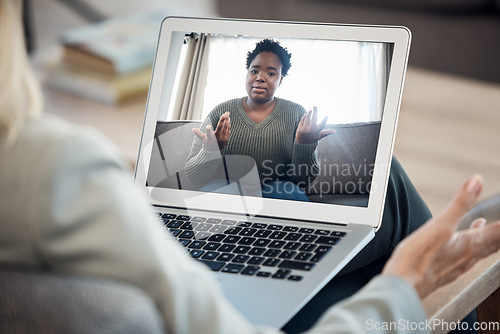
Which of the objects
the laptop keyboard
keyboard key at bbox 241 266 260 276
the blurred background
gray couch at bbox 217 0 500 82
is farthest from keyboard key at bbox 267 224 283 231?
gray couch at bbox 217 0 500 82

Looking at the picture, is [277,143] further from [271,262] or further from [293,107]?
[271,262]

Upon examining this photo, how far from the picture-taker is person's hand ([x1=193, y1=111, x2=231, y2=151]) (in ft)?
2.87

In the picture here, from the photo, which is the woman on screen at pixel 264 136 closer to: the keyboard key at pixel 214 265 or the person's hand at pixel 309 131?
the person's hand at pixel 309 131

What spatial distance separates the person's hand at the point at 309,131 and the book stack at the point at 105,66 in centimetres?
110

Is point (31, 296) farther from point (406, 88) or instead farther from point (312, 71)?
point (406, 88)

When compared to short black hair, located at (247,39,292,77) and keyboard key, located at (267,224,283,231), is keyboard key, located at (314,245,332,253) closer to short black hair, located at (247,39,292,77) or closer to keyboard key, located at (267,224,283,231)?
keyboard key, located at (267,224,283,231)

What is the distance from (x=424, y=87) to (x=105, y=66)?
A: 0.94 m

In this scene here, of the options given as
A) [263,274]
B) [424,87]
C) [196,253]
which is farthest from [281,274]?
[424,87]

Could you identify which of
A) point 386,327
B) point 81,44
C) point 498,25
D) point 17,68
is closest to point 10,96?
point 17,68

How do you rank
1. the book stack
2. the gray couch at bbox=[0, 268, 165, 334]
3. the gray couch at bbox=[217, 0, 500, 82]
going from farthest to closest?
the gray couch at bbox=[217, 0, 500, 82] < the book stack < the gray couch at bbox=[0, 268, 165, 334]

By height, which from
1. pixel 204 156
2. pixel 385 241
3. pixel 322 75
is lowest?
pixel 385 241

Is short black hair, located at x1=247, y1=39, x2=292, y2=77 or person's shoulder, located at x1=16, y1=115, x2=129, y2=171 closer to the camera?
person's shoulder, located at x1=16, y1=115, x2=129, y2=171

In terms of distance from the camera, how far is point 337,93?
2.89ft

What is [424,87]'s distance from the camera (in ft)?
6.08
